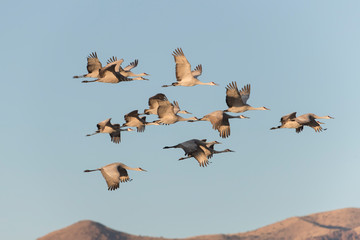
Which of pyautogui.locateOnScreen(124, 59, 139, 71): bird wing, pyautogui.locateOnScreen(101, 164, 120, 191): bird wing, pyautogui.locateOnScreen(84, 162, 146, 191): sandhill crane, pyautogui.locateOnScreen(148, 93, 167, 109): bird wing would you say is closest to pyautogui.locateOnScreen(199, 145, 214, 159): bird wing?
pyautogui.locateOnScreen(148, 93, 167, 109): bird wing

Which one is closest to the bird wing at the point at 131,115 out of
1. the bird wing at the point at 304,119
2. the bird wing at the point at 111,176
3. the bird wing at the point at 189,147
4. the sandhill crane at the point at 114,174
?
the sandhill crane at the point at 114,174

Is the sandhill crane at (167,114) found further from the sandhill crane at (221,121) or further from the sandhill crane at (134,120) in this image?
the sandhill crane at (134,120)

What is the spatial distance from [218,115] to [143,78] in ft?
32.2

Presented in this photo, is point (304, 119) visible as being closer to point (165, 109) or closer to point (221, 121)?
point (221, 121)

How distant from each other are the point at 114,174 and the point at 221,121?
7.11 metres

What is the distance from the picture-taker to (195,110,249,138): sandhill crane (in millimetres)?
42719

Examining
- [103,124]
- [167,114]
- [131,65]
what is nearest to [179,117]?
[167,114]

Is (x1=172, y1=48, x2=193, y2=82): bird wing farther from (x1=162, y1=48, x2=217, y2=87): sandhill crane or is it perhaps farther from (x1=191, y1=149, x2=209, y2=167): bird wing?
(x1=191, y1=149, x2=209, y2=167): bird wing

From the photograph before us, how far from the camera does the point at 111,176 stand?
3972 centimetres

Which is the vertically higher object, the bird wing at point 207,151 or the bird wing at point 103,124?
the bird wing at point 103,124

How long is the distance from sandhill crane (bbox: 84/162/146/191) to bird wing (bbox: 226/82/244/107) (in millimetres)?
6783

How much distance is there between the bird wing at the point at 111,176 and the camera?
39.1 meters

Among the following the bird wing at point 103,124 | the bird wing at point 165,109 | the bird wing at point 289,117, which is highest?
the bird wing at point 103,124

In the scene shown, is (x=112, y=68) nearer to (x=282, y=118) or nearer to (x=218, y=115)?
(x=218, y=115)
